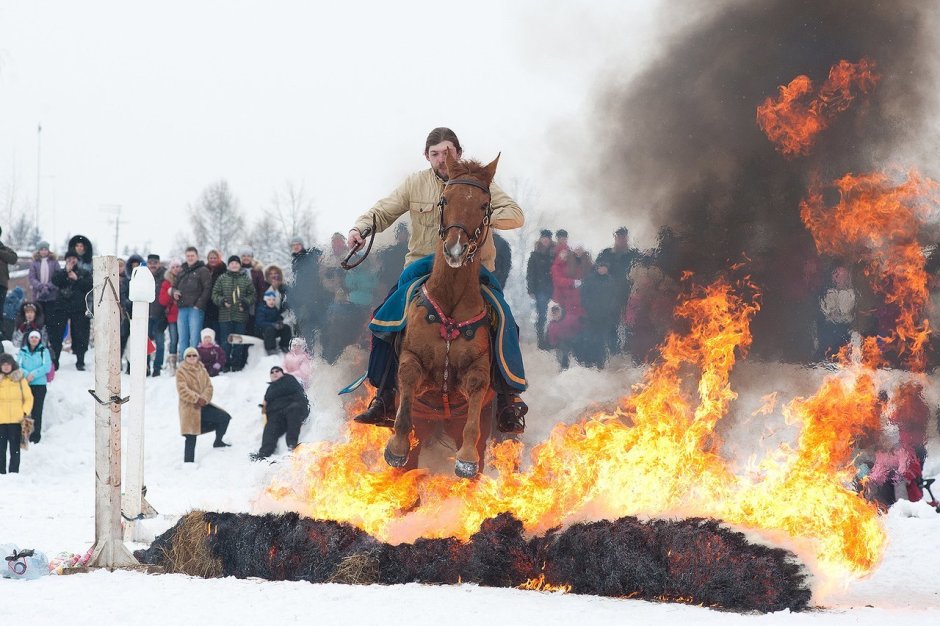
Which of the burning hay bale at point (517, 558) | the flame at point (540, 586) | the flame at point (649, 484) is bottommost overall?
the flame at point (540, 586)

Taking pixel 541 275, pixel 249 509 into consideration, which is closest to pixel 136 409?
pixel 249 509

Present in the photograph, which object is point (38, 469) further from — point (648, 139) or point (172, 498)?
point (648, 139)

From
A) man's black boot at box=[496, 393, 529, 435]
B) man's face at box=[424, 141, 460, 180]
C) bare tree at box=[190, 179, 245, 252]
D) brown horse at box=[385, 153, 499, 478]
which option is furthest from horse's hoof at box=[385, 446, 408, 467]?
bare tree at box=[190, 179, 245, 252]

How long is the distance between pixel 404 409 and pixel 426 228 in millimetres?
1856

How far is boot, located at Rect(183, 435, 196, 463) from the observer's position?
54.1ft

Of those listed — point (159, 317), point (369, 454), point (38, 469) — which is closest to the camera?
point (369, 454)

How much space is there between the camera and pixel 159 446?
17734 millimetres

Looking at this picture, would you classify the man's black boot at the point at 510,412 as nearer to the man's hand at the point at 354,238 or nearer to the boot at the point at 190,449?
the man's hand at the point at 354,238

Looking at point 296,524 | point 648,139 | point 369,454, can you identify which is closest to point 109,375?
point 296,524

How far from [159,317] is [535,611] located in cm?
1433

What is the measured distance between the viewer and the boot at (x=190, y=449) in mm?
16484

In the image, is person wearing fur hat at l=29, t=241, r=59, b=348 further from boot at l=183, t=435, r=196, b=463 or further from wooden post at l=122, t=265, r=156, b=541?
wooden post at l=122, t=265, r=156, b=541

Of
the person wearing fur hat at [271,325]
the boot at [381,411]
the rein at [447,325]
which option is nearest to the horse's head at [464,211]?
the rein at [447,325]

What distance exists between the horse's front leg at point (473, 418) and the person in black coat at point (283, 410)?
23.8ft
